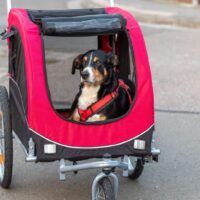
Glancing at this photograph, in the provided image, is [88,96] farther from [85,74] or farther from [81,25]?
[81,25]

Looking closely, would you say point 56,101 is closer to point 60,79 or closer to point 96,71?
→ point 60,79

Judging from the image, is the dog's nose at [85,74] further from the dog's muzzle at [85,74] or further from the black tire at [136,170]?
the black tire at [136,170]

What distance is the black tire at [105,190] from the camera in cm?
355

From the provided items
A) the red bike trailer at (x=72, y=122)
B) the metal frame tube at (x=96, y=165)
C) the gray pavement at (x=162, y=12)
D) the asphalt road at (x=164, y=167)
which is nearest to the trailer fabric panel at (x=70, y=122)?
the red bike trailer at (x=72, y=122)

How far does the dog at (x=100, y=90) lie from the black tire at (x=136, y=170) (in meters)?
0.55

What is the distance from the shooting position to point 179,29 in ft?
37.0

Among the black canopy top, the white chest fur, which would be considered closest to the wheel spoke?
the white chest fur

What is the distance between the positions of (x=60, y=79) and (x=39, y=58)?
125 cm

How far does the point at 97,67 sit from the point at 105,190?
0.81m

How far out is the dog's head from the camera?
3.90 meters

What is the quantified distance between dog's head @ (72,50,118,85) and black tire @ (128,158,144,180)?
0.71 m

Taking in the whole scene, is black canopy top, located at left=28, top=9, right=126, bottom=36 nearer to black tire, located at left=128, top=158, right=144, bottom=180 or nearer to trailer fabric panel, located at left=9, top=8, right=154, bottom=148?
trailer fabric panel, located at left=9, top=8, right=154, bottom=148

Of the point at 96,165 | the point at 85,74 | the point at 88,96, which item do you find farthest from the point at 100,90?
the point at 96,165

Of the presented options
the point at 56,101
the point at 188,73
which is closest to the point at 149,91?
the point at 56,101
